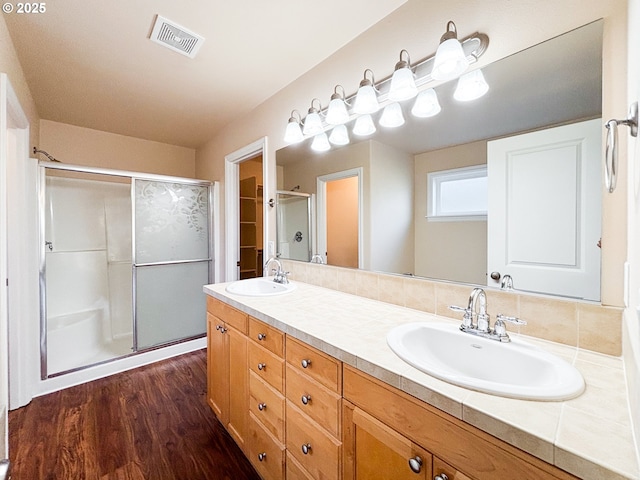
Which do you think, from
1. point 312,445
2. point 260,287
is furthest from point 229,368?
point 312,445

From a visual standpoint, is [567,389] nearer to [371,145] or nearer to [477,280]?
[477,280]

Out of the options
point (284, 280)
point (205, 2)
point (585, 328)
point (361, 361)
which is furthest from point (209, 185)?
point (585, 328)

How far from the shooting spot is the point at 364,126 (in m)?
1.61

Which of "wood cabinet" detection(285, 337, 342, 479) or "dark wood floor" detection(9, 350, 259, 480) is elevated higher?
"wood cabinet" detection(285, 337, 342, 479)

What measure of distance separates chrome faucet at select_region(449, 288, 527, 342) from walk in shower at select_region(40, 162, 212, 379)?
2.76m

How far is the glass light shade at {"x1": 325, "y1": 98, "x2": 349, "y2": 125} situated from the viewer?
5.40 ft

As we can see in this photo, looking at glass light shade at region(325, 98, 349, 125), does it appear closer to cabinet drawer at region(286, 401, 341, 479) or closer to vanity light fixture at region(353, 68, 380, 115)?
vanity light fixture at region(353, 68, 380, 115)

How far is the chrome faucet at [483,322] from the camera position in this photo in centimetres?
95

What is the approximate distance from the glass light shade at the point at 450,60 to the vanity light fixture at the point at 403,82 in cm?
11

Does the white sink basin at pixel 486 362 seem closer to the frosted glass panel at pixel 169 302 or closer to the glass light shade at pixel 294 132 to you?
the glass light shade at pixel 294 132

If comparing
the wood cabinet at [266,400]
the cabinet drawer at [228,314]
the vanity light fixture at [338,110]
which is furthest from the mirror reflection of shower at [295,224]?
the wood cabinet at [266,400]

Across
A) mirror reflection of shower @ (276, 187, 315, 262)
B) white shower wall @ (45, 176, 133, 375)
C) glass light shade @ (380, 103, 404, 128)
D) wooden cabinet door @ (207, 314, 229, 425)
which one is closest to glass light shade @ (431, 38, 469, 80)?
glass light shade @ (380, 103, 404, 128)

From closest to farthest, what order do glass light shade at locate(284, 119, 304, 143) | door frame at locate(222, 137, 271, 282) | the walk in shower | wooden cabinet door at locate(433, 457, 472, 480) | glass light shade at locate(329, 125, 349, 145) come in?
1. wooden cabinet door at locate(433, 457, 472, 480)
2. glass light shade at locate(329, 125, 349, 145)
3. glass light shade at locate(284, 119, 304, 143)
4. the walk in shower
5. door frame at locate(222, 137, 271, 282)

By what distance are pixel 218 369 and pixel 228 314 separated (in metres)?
0.40
